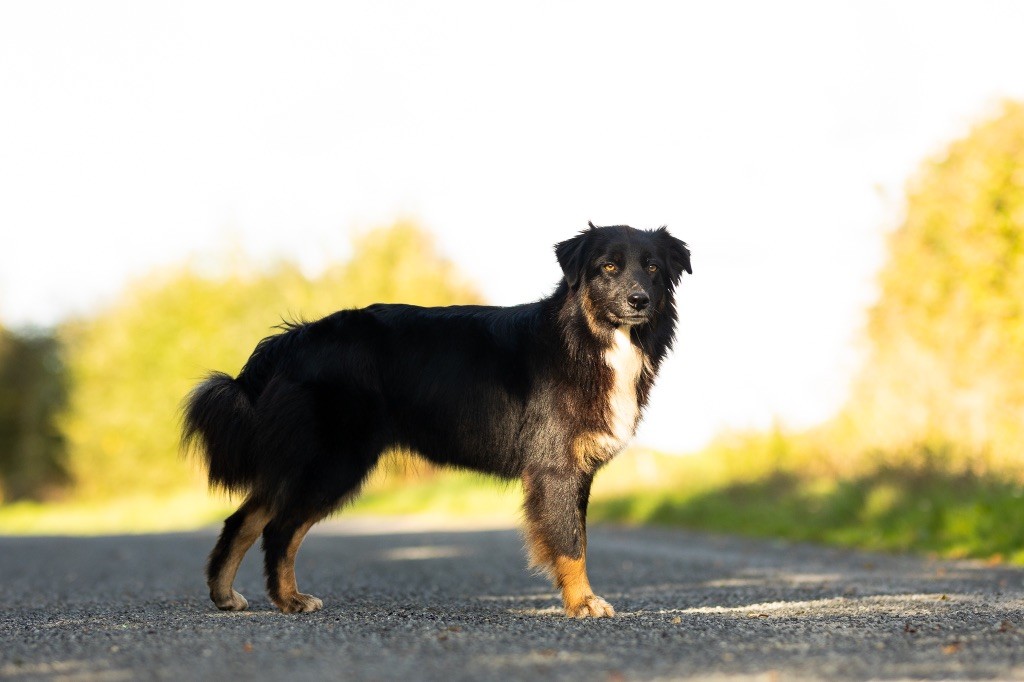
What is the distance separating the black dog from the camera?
587 cm

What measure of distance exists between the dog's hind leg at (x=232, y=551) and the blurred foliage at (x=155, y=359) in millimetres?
34208

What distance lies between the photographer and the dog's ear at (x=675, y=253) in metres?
6.29

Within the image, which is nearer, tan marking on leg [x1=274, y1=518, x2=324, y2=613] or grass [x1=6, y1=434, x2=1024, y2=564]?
tan marking on leg [x1=274, y1=518, x2=324, y2=613]

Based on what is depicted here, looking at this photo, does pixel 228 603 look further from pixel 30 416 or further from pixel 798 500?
pixel 30 416

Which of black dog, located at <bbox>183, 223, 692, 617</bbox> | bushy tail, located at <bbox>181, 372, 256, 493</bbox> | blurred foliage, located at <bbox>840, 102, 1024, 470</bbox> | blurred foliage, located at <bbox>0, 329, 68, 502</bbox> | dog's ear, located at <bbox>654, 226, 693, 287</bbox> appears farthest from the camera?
blurred foliage, located at <bbox>0, 329, 68, 502</bbox>

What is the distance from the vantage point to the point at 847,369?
16.9 metres

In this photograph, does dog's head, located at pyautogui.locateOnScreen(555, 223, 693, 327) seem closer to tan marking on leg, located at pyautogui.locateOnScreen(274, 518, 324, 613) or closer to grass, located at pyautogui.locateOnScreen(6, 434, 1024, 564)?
grass, located at pyautogui.locateOnScreen(6, 434, 1024, 564)

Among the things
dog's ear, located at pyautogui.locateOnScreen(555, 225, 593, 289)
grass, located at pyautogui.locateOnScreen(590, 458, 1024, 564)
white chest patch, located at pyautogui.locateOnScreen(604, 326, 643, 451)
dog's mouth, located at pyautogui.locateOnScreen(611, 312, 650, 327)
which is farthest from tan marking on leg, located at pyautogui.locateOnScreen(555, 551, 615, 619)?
grass, located at pyautogui.locateOnScreen(590, 458, 1024, 564)

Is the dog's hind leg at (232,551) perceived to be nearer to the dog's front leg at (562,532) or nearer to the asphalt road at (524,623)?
the asphalt road at (524,623)

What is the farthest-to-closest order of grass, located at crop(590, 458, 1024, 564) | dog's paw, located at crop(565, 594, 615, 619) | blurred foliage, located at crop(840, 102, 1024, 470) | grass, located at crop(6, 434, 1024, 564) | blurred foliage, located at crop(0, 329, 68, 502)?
blurred foliage, located at crop(0, 329, 68, 502) → blurred foliage, located at crop(840, 102, 1024, 470) → grass, located at crop(6, 434, 1024, 564) → grass, located at crop(590, 458, 1024, 564) → dog's paw, located at crop(565, 594, 615, 619)

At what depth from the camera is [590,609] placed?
18.3 feet

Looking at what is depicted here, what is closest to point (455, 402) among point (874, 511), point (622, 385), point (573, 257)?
point (622, 385)

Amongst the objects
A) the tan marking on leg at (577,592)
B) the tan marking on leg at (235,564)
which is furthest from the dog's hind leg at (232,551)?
the tan marking on leg at (577,592)

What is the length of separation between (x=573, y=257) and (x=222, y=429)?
2157 mm
